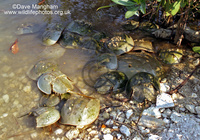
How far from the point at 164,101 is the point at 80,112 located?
1.22 m

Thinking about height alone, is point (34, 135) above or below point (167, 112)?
below

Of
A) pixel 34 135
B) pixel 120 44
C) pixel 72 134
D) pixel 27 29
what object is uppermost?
pixel 120 44

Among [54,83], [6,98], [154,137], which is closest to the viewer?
[154,137]

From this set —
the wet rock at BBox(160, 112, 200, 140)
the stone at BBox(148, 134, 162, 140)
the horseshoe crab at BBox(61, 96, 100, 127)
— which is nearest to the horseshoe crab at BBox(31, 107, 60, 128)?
the horseshoe crab at BBox(61, 96, 100, 127)

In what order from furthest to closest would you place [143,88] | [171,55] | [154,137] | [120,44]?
[120,44] < [171,55] < [143,88] < [154,137]

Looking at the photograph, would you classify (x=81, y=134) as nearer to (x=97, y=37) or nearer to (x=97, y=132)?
(x=97, y=132)

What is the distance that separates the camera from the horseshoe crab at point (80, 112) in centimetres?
210

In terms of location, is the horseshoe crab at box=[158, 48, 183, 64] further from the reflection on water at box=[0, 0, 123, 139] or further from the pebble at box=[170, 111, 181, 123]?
the reflection on water at box=[0, 0, 123, 139]

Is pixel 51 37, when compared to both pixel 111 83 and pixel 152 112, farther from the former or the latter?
pixel 152 112

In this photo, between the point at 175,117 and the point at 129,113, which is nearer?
the point at 175,117

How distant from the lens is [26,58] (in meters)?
3.31

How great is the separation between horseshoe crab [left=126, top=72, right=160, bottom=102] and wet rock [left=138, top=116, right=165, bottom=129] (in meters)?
0.27

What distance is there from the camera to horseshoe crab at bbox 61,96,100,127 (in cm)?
210

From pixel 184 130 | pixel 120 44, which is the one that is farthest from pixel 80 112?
pixel 120 44
